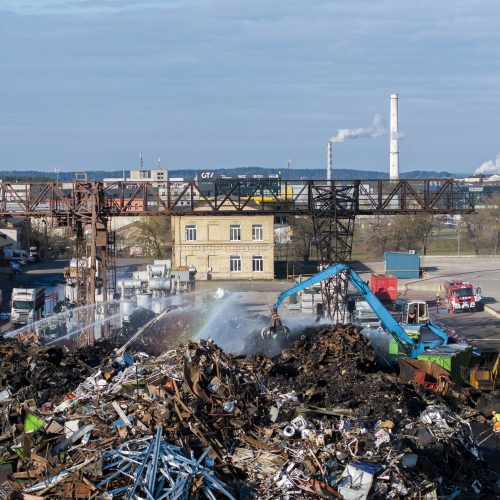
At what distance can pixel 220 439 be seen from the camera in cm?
1457

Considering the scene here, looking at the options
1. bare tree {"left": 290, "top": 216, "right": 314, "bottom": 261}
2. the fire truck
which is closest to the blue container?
the fire truck

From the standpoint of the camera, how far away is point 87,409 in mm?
15453

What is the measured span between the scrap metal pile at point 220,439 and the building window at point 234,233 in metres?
35.9

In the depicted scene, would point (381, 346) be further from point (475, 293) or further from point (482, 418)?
point (475, 293)

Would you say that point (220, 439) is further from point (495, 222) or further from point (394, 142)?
point (394, 142)

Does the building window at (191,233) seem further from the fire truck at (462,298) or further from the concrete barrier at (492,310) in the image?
the concrete barrier at (492,310)

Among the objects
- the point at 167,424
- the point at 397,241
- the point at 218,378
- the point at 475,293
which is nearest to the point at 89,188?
the point at 218,378

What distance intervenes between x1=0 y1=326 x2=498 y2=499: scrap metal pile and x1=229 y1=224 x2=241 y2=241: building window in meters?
35.9

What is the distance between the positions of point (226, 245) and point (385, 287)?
13747mm

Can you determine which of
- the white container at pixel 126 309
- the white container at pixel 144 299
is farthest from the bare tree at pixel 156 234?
the white container at pixel 126 309

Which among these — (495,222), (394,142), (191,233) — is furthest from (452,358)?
(394,142)

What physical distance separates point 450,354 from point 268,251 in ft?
102

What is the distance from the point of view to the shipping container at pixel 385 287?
143 ft

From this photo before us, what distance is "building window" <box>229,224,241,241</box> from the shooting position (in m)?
54.9
